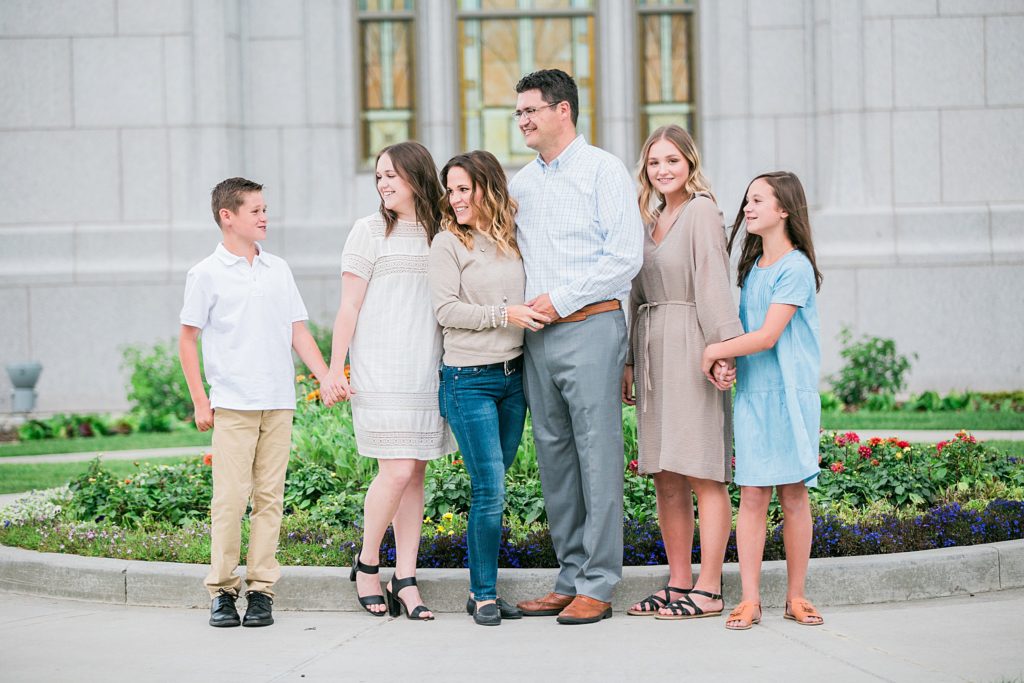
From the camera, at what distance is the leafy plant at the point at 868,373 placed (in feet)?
43.0

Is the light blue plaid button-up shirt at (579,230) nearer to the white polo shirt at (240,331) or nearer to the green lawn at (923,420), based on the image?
the white polo shirt at (240,331)

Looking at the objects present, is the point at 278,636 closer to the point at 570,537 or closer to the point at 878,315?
the point at 570,537

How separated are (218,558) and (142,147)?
32.1ft

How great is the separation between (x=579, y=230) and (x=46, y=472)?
5.87 metres

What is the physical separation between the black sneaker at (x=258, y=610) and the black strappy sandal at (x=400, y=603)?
530 mm

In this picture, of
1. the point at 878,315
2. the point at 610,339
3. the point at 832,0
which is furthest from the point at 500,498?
the point at 832,0

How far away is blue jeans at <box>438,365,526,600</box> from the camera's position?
5.51 meters

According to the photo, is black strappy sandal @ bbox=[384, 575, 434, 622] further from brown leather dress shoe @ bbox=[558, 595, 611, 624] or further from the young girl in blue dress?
the young girl in blue dress

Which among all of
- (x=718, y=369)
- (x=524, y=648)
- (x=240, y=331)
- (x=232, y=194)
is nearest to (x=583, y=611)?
(x=524, y=648)

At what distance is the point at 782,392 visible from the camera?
5.47 m

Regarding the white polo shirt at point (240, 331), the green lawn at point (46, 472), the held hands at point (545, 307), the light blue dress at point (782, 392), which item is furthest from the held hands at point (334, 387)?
the green lawn at point (46, 472)

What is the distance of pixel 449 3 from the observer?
14930 mm

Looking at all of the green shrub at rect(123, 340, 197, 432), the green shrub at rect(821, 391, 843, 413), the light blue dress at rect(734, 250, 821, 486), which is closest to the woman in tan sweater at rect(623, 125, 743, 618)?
the light blue dress at rect(734, 250, 821, 486)

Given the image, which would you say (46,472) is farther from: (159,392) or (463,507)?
(463,507)
